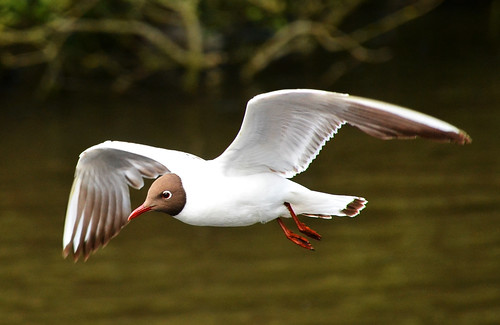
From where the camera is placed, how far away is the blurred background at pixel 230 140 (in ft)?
38.9

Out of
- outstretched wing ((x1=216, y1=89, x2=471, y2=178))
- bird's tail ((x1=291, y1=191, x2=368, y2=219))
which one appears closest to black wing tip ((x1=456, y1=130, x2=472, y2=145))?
outstretched wing ((x1=216, y1=89, x2=471, y2=178))

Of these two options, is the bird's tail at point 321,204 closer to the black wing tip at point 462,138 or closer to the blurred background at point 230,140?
the black wing tip at point 462,138

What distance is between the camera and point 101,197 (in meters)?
6.94

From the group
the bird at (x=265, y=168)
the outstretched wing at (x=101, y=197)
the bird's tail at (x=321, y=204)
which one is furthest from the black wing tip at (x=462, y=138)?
the outstretched wing at (x=101, y=197)

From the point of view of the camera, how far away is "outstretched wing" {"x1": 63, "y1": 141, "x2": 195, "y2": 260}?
6887 mm

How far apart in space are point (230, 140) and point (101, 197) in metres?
8.60

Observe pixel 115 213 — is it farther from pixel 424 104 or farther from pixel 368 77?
pixel 368 77

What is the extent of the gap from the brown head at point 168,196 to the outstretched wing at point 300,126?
1.11 feet

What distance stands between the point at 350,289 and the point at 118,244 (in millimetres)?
3238

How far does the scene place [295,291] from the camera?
39.0 feet

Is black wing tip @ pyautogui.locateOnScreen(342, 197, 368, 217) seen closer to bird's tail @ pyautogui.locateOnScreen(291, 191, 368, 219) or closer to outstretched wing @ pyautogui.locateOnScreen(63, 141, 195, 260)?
bird's tail @ pyautogui.locateOnScreen(291, 191, 368, 219)

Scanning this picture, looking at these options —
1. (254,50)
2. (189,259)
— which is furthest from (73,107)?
(189,259)

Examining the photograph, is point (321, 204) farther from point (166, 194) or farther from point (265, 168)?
point (166, 194)

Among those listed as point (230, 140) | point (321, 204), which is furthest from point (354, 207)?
A: point (230, 140)
